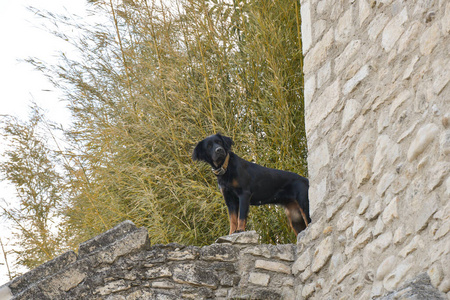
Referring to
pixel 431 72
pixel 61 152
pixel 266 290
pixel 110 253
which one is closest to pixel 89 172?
pixel 61 152

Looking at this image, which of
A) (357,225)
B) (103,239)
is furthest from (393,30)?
(103,239)

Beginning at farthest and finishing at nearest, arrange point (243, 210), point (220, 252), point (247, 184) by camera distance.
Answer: point (247, 184)
point (243, 210)
point (220, 252)

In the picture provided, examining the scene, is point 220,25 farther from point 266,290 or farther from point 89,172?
point 266,290

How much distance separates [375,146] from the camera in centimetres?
272

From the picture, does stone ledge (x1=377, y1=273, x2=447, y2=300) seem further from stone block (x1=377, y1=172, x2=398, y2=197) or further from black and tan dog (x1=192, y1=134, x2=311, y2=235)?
black and tan dog (x1=192, y1=134, x2=311, y2=235)

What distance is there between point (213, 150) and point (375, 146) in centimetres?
151

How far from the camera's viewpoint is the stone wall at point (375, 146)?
7.40 ft

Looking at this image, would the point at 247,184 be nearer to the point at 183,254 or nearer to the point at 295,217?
the point at 295,217

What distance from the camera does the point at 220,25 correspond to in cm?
579

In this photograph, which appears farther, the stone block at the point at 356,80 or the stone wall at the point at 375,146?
the stone block at the point at 356,80

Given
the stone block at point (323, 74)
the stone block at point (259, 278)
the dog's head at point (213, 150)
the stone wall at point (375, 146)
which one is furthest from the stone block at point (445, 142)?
the dog's head at point (213, 150)

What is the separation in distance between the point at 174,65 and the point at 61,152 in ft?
5.44

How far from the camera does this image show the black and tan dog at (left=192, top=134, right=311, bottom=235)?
3.99 metres

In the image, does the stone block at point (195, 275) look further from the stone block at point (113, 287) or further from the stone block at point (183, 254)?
the stone block at point (113, 287)
